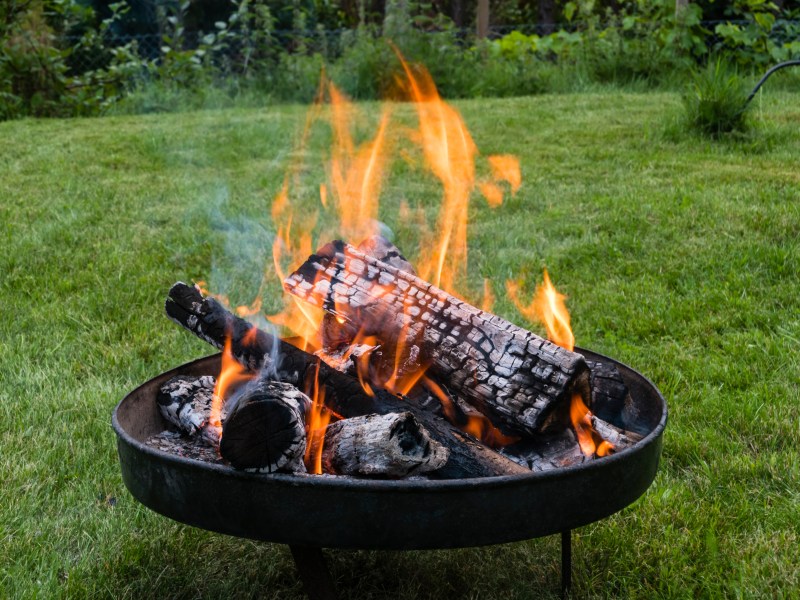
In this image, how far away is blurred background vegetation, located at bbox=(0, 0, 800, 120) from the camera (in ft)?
28.2

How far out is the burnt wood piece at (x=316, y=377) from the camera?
6.09 ft

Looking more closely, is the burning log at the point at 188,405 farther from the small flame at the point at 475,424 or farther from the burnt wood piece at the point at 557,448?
the burnt wood piece at the point at 557,448

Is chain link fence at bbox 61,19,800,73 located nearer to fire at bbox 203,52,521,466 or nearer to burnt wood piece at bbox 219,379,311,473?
fire at bbox 203,52,521,466

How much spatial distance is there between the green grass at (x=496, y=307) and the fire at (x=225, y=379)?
445 mm

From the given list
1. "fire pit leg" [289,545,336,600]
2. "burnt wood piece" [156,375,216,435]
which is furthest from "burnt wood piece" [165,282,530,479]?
"fire pit leg" [289,545,336,600]

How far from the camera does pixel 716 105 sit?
635 centimetres

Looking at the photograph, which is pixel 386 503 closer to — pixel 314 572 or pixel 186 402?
pixel 314 572

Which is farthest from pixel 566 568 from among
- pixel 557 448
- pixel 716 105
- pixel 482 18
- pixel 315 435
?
pixel 482 18

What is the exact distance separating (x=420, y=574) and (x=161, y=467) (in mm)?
885

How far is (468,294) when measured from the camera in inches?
165

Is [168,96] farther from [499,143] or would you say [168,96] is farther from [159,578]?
[159,578]

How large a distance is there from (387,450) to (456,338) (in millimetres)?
453

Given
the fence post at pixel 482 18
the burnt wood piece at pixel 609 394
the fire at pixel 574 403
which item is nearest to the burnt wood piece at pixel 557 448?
the fire at pixel 574 403

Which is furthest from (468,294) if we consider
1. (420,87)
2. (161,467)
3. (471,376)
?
(420,87)
